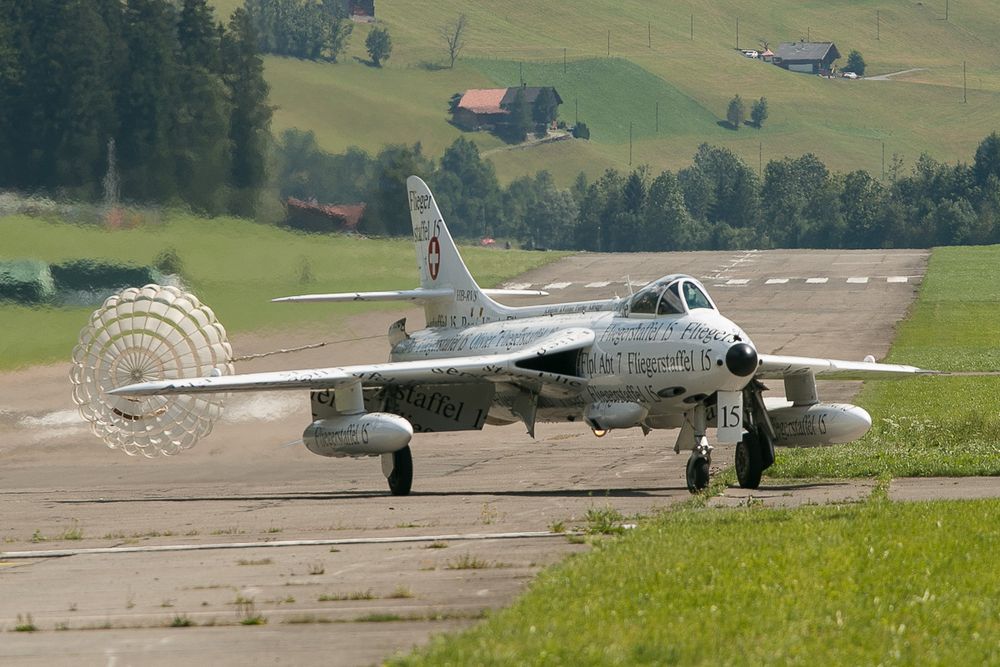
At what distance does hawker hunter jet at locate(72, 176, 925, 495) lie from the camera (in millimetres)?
24609

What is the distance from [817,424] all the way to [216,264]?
25317mm

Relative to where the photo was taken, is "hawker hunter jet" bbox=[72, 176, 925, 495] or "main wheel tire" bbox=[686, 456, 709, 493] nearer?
"main wheel tire" bbox=[686, 456, 709, 493]

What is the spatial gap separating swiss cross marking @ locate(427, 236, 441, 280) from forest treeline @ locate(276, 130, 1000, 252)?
94389 millimetres

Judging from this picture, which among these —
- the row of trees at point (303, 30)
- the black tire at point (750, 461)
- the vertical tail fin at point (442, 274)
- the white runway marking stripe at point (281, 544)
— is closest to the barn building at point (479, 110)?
the row of trees at point (303, 30)

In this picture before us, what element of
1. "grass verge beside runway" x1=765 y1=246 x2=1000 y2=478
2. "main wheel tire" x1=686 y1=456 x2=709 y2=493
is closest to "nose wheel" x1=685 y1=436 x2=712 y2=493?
"main wheel tire" x1=686 y1=456 x2=709 y2=493

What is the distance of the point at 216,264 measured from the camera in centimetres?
4744

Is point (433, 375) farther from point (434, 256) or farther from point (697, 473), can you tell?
point (434, 256)

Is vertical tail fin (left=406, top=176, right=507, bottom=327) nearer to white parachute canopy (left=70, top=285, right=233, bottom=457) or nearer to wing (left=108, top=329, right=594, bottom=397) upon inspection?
white parachute canopy (left=70, top=285, right=233, bottom=457)

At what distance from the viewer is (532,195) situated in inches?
6383

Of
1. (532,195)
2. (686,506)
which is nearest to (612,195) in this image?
(532,195)

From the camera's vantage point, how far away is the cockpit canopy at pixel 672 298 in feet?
82.9

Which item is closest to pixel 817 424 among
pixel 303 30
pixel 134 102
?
pixel 134 102

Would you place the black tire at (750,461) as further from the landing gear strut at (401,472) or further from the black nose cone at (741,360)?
the landing gear strut at (401,472)

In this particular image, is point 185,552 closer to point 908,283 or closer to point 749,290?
point 749,290
